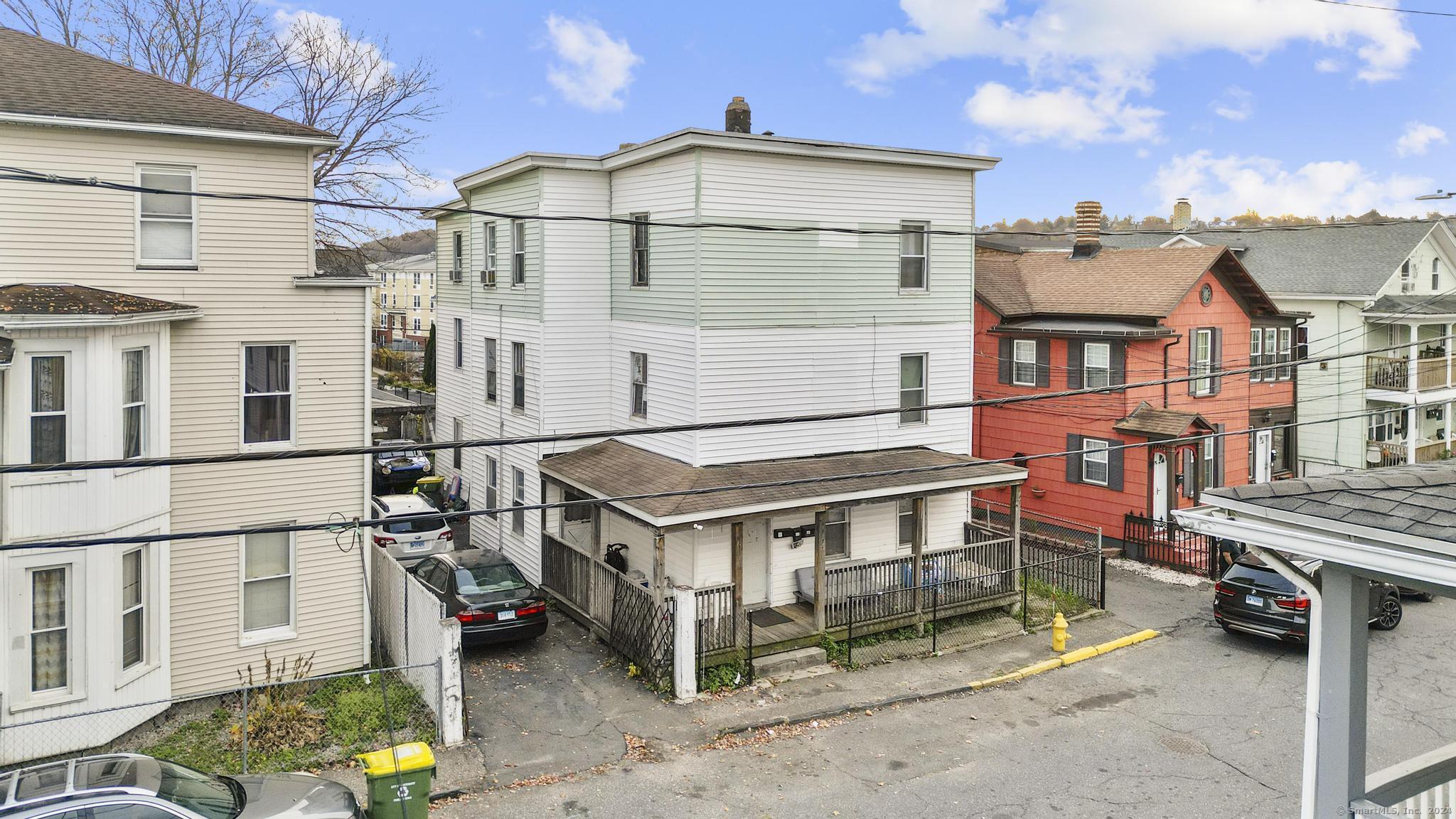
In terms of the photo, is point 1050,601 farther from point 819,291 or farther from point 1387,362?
point 1387,362

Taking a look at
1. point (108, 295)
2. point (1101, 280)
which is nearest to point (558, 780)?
point (108, 295)

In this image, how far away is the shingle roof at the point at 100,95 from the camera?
13562mm

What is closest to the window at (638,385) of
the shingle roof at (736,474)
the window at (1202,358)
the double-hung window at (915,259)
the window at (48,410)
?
the shingle roof at (736,474)

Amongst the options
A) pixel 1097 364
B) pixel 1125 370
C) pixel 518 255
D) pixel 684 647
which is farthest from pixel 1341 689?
pixel 1097 364

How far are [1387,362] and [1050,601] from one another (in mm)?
19881

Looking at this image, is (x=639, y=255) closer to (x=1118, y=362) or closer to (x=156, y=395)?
(x=156, y=395)

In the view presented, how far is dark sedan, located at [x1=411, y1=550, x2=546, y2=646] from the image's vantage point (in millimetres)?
16391

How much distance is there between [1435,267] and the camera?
35.0 m

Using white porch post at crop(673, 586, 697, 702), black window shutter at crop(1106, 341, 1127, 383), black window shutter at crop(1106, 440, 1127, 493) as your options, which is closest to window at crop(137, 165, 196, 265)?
white porch post at crop(673, 586, 697, 702)

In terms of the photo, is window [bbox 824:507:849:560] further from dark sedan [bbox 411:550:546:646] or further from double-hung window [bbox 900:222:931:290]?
dark sedan [bbox 411:550:546:646]

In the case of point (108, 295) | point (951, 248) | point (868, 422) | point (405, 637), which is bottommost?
point (405, 637)

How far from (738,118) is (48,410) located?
13.0m

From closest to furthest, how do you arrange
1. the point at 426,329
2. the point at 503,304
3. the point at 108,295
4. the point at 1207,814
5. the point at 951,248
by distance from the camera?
the point at 1207,814 < the point at 108,295 < the point at 951,248 < the point at 503,304 < the point at 426,329

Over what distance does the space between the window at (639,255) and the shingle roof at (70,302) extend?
8467 millimetres
